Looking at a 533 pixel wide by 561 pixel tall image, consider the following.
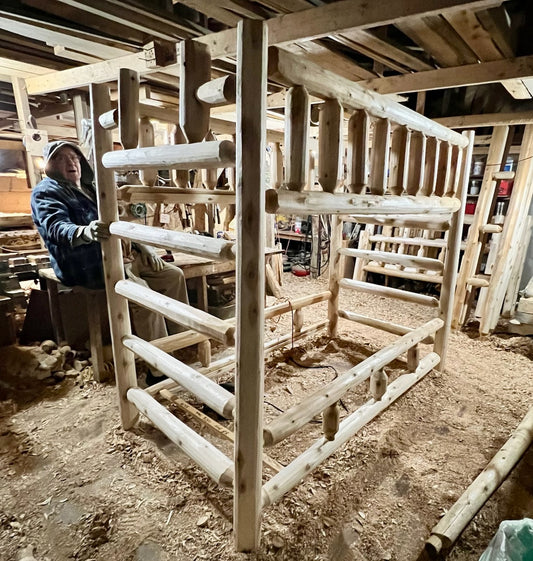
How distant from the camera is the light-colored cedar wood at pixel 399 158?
167cm

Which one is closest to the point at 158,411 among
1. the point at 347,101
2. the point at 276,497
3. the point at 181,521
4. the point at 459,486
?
the point at 181,521

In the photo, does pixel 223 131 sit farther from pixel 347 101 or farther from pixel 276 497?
pixel 276 497

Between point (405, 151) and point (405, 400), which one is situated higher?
point (405, 151)

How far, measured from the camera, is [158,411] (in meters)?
1.77

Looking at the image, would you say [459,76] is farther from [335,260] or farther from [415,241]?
[335,260]

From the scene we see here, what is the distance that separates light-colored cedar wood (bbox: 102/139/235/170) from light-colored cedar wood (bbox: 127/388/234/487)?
115 cm

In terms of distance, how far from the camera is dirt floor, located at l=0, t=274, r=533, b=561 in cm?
141

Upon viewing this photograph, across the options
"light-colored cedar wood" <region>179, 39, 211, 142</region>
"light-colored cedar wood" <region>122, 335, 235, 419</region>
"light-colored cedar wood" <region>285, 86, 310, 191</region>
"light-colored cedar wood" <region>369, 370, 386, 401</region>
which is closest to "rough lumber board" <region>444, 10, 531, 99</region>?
"light-colored cedar wood" <region>285, 86, 310, 191</region>

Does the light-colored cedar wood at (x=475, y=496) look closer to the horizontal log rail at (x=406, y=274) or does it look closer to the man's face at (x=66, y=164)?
the horizontal log rail at (x=406, y=274)

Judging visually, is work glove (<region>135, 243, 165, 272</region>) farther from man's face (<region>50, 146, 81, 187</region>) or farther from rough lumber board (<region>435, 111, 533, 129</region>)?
rough lumber board (<region>435, 111, 533, 129</region>)

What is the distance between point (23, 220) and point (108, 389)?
367 cm

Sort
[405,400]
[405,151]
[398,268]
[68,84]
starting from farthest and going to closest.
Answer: [398,268], [68,84], [405,400], [405,151]

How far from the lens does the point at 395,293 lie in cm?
278

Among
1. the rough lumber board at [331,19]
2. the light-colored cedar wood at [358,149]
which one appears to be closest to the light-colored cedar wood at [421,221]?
the light-colored cedar wood at [358,149]
